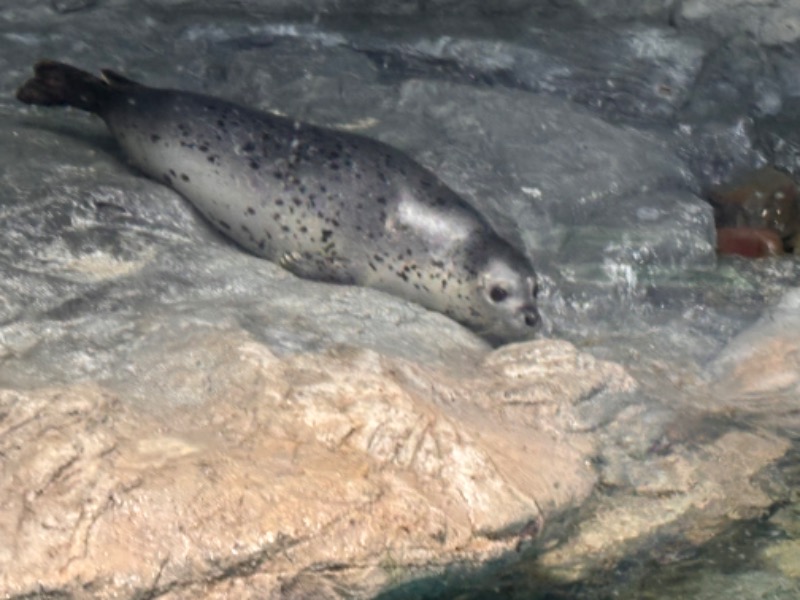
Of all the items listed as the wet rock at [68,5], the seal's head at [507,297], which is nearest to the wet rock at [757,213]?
the seal's head at [507,297]

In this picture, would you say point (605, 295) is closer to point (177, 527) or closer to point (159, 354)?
point (159, 354)

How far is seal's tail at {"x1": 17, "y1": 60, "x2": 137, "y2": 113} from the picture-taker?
490cm

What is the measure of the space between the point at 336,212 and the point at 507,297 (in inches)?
31.9

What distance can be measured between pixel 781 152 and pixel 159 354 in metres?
4.15

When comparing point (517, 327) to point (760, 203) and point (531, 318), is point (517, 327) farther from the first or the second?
point (760, 203)

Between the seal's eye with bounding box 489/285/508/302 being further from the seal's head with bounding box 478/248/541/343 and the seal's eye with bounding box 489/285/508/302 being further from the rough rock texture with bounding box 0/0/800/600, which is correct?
the rough rock texture with bounding box 0/0/800/600

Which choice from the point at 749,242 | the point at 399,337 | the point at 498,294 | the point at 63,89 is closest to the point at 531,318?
the point at 498,294

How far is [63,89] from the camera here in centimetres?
492

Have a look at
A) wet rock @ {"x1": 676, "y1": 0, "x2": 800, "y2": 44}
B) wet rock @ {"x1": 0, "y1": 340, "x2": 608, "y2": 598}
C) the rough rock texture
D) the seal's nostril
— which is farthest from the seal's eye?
wet rock @ {"x1": 676, "y1": 0, "x2": 800, "y2": 44}

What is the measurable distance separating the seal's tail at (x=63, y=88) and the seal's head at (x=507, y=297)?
1.88m

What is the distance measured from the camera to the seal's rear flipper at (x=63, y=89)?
4.90 m

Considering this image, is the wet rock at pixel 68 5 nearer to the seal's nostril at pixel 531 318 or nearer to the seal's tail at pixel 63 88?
the seal's tail at pixel 63 88

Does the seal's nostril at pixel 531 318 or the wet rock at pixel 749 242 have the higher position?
the wet rock at pixel 749 242

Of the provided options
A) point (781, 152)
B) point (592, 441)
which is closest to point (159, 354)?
point (592, 441)
